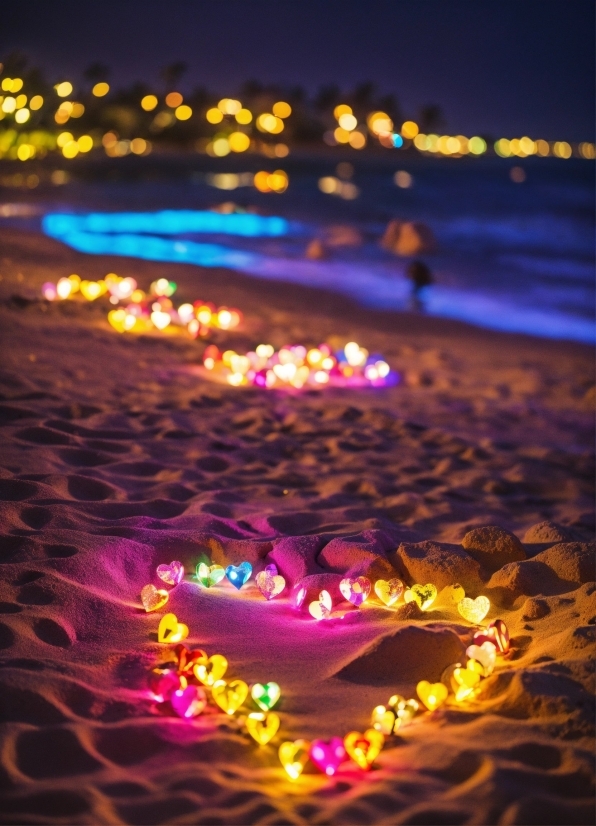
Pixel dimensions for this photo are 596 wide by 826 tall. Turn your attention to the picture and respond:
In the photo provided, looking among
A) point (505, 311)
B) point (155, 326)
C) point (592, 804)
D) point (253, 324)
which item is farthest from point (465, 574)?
point (505, 311)

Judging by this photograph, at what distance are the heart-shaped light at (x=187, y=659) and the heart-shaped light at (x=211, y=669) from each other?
0.04 ft

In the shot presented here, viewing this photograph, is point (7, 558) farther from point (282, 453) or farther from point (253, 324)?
point (253, 324)

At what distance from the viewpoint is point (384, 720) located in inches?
88.2

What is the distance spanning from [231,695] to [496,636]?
0.85m

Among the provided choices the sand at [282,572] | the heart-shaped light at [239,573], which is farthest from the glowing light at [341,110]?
the heart-shaped light at [239,573]

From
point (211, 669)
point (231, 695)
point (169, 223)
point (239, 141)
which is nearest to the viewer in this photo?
point (231, 695)

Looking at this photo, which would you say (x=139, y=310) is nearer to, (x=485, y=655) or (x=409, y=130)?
(x=485, y=655)

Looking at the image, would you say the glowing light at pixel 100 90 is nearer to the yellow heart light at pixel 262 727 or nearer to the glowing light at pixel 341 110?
the glowing light at pixel 341 110

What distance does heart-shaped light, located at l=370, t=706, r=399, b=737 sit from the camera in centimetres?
224

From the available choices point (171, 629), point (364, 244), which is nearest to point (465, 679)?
point (171, 629)

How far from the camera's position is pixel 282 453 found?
15.5ft

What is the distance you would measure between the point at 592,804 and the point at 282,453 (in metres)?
2.94

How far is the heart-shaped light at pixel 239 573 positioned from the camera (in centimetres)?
306

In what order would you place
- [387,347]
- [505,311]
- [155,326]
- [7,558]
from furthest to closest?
[505,311] → [387,347] → [155,326] → [7,558]
